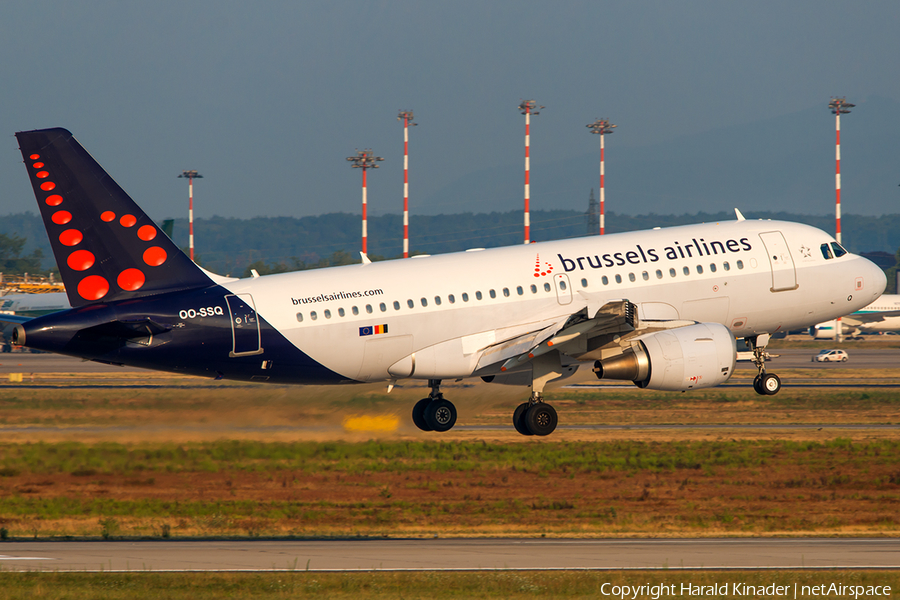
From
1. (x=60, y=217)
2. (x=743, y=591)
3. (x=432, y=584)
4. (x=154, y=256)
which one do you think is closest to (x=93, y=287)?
(x=154, y=256)

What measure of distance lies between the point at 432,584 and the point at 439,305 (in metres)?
9.88

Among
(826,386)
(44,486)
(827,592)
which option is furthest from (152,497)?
(826,386)

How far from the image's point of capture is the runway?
2975cm

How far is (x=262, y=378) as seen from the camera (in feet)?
108

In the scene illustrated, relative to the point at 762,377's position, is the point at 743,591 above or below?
below

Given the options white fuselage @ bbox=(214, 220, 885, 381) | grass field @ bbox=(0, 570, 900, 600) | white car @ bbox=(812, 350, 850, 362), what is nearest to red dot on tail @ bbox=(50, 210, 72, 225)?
white fuselage @ bbox=(214, 220, 885, 381)

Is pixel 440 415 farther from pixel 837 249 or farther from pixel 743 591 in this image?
pixel 837 249

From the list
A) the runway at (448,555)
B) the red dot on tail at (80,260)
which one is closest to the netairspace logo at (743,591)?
the runway at (448,555)

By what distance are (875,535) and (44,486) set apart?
31663 millimetres

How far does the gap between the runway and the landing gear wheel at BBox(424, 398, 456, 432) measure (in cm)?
383

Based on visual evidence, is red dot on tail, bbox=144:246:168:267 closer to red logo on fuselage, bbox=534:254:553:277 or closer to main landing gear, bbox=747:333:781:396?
Answer: red logo on fuselage, bbox=534:254:553:277

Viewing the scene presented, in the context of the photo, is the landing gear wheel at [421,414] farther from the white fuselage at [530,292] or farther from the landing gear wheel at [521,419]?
the landing gear wheel at [521,419]

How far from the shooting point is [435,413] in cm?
3591

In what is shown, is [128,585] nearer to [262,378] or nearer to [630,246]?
[262,378]
